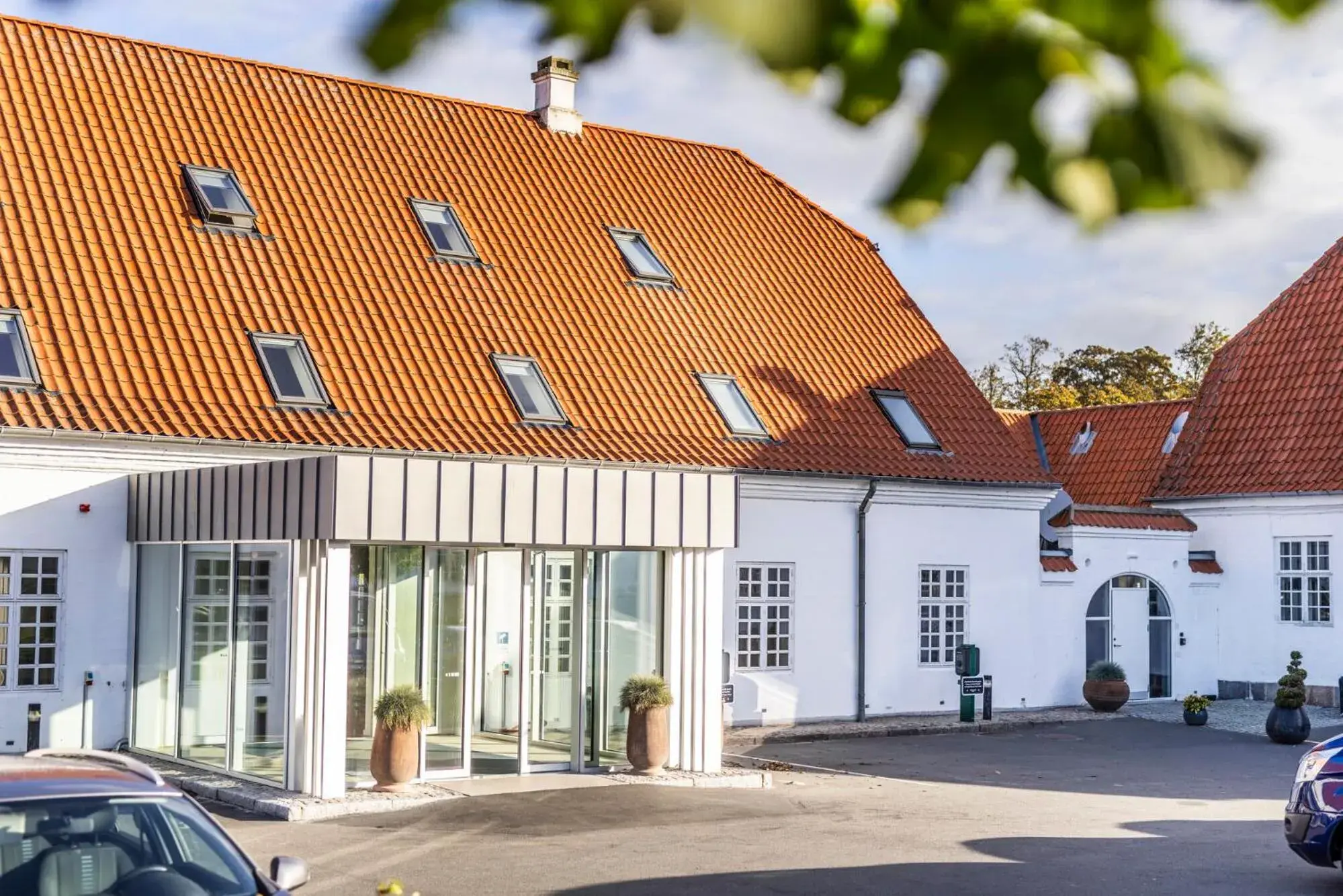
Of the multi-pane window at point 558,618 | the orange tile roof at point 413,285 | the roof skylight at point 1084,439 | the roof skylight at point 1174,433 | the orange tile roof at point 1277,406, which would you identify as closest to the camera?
the multi-pane window at point 558,618

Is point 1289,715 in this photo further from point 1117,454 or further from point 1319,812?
point 1117,454

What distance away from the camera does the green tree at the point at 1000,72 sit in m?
1.98

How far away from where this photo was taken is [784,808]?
16.2 meters

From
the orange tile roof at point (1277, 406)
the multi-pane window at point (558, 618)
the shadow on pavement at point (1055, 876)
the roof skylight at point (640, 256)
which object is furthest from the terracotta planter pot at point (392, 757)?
the orange tile roof at point (1277, 406)

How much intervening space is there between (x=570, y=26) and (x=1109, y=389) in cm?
6435

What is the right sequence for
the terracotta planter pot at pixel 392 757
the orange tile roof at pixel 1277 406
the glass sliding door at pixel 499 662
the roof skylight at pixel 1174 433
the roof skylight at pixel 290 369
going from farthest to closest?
the roof skylight at pixel 1174 433 < the orange tile roof at pixel 1277 406 < the roof skylight at pixel 290 369 < the glass sliding door at pixel 499 662 < the terracotta planter pot at pixel 392 757

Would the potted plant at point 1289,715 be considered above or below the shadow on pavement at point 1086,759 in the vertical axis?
above

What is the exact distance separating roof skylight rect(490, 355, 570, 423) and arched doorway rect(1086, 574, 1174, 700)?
11.5 m

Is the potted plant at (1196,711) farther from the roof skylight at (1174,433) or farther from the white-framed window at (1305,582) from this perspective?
the roof skylight at (1174,433)

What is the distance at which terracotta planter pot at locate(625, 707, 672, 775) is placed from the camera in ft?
58.9

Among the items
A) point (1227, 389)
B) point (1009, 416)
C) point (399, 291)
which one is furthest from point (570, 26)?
point (1009, 416)

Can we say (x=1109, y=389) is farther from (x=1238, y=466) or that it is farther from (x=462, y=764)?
(x=462, y=764)

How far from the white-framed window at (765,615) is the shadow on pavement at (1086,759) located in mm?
1879

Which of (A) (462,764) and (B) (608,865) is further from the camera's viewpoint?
(A) (462,764)
